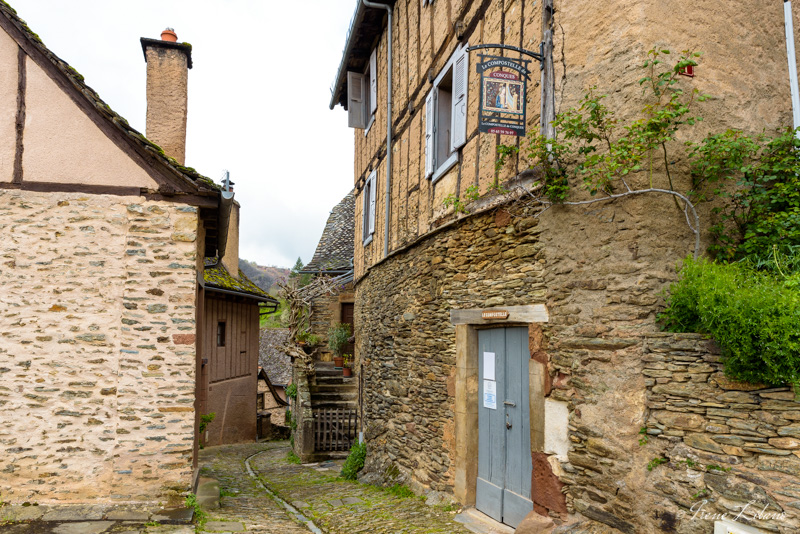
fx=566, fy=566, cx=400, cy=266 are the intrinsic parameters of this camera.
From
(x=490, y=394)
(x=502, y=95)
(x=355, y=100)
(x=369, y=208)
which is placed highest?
(x=355, y=100)

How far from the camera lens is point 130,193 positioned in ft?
19.3

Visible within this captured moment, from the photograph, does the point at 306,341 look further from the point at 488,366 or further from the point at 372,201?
the point at 488,366

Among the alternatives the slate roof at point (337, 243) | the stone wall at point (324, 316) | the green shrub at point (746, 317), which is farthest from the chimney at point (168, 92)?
the slate roof at point (337, 243)

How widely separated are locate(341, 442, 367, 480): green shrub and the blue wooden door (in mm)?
4015

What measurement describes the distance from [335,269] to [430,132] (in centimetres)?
1092

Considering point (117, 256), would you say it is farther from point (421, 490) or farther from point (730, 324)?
point (730, 324)

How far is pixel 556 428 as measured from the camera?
4.79m

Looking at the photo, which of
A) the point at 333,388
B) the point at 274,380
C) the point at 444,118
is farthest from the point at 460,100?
the point at 274,380

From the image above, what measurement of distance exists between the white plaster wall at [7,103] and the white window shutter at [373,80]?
626cm

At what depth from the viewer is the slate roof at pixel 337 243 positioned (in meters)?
18.2

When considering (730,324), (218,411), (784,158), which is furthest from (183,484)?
(218,411)

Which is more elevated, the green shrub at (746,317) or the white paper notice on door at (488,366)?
the green shrub at (746,317)

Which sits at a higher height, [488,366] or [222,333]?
[222,333]

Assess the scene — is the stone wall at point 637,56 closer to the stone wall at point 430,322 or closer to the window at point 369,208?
the stone wall at point 430,322
